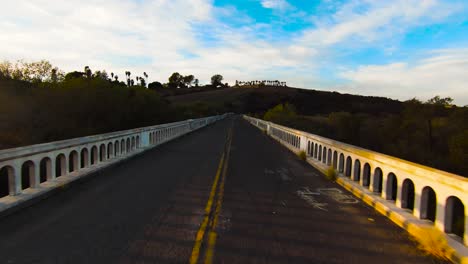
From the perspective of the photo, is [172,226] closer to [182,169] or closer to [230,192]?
[230,192]

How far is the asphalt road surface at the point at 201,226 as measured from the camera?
15.2 ft

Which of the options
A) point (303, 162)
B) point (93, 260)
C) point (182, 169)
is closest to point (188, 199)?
point (93, 260)

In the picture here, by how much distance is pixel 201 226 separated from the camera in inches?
227

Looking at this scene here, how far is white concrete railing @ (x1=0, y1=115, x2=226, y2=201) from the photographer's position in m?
6.88

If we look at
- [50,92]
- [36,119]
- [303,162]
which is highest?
[50,92]

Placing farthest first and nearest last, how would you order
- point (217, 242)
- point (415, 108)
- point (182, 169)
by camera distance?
point (415, 108), point (182, 169), point (217, 242)

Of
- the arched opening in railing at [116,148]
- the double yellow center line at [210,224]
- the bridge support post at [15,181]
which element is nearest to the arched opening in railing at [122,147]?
the arched opening in railing at [116,148]

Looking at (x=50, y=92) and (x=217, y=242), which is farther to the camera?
(x=50, y=92)

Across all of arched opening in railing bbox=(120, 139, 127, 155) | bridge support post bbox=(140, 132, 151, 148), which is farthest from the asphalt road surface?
bridge support post bbox=(140, 132, 151, 148)

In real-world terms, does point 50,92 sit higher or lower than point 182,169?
higher

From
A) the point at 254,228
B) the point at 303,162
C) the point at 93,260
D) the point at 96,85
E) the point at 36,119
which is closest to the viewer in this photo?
the point at 93,260

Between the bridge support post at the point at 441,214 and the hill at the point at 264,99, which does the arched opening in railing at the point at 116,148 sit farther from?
the hill at the point at 264,99

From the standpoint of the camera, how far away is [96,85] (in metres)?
21.9

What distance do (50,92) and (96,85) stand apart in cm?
414
